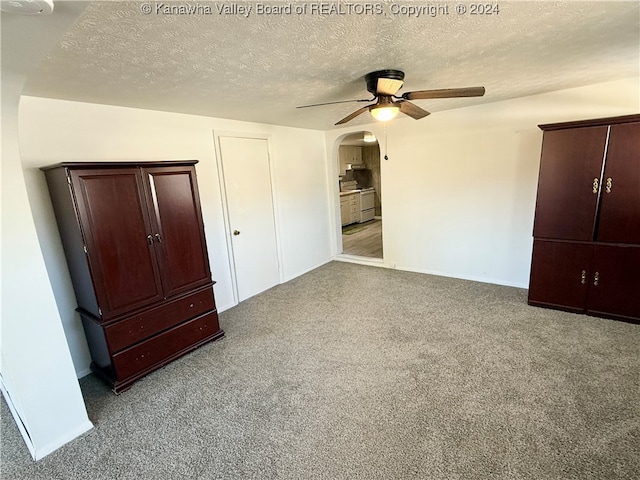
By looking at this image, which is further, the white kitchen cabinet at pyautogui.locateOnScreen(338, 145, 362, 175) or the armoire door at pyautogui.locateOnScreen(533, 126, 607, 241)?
the white kitchen cabinet at pyautogui.locateOnScreen(338, 145, 362, 175)

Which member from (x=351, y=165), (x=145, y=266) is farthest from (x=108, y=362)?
(x=351, y=165)

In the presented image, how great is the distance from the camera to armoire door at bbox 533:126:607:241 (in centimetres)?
274

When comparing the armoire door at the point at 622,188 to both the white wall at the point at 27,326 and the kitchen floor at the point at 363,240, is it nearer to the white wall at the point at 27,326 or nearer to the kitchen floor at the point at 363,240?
the kitchen floor at the point at 363,240

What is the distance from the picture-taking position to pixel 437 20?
1.50 m

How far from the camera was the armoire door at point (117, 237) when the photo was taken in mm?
2105

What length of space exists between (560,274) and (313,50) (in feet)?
10.4

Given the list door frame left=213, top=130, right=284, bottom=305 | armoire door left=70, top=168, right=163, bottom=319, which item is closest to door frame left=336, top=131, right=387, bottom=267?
door frame left=213, top=130, right=284, bottom=305

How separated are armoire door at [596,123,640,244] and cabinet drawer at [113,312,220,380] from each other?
12.4 ft

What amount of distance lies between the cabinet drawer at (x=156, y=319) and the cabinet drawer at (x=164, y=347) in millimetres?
53

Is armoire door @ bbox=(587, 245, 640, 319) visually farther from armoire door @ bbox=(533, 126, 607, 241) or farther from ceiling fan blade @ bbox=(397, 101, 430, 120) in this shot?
ceiling fan blade @ bbox=(397, 101, 430, 120)

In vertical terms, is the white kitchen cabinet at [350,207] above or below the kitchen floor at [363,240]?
above

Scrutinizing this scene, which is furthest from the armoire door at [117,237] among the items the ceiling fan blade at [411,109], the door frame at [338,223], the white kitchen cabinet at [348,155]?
the white kitchen cabinet at [348,155]

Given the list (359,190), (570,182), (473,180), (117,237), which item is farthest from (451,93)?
(359,190)

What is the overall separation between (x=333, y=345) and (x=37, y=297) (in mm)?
2112
